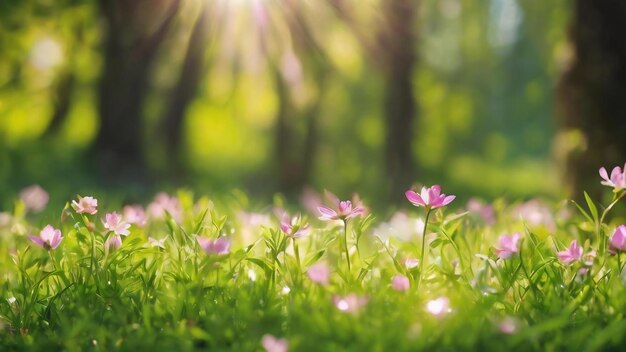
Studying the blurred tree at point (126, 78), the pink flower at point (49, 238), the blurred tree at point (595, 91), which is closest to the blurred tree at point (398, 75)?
the blurred tree at point (126, 78)

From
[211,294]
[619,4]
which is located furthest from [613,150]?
[211,294]

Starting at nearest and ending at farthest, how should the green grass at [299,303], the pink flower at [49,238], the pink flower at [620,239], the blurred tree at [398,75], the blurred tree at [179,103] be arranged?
1. the green grass at [299,303]
2. the pink flower at [620,239]
3. the pink flower at [49,238]
4. the blurred tree at [398,75]
5. the blurred tree at [179,103]

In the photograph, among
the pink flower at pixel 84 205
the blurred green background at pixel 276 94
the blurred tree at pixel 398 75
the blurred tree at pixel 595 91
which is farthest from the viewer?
the blurred tree at pixel 398 75

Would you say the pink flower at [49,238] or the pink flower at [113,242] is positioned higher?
the pink flower at [49,238]

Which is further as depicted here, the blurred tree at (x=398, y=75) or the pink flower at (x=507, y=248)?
the blurred tree at (x=398, y=75)

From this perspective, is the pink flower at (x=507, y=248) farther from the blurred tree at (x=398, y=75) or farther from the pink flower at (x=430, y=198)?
the blurred tree at (x=398, y=75)

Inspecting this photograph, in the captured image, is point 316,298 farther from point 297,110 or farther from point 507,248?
point 297,110
